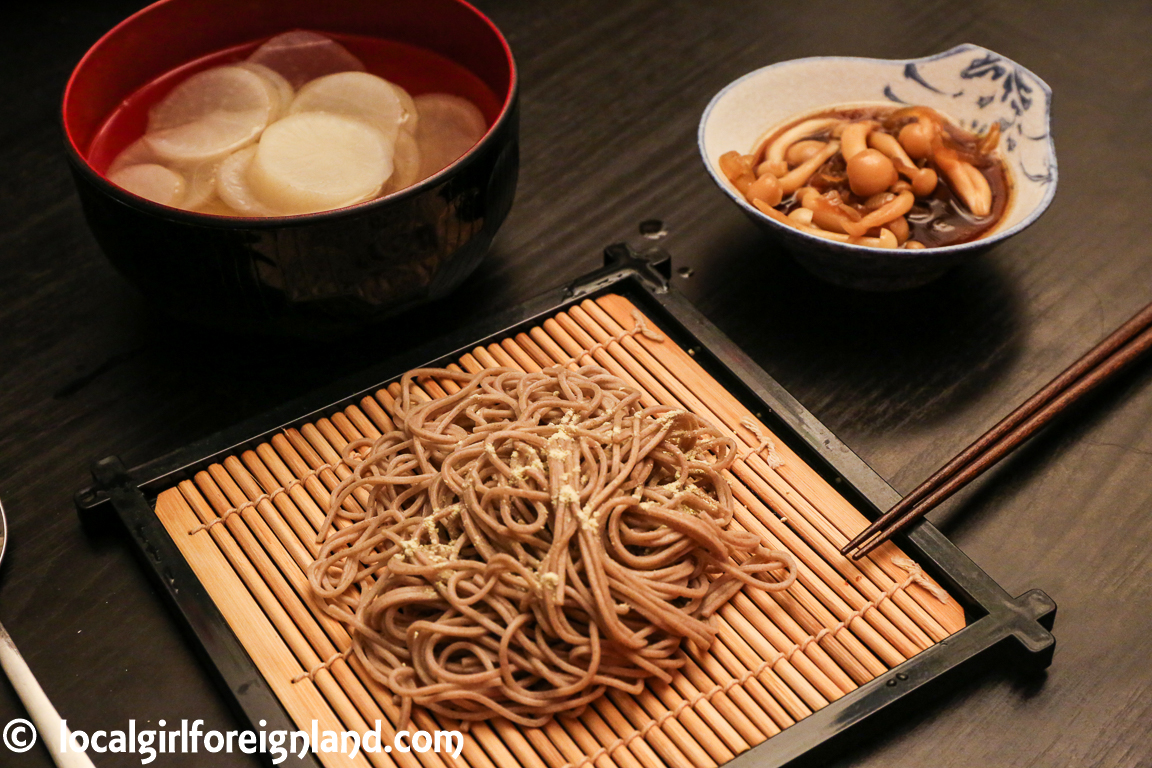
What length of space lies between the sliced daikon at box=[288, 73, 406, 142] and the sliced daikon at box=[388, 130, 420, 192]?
0.09ft

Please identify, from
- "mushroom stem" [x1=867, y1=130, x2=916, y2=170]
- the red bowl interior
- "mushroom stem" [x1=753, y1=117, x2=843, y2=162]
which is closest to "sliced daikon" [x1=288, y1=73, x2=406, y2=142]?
the red bowl interior

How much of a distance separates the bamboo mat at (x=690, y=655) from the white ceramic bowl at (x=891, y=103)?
0.30m

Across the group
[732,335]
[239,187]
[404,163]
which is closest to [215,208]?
[239,187]

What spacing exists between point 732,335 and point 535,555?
1.98 feet

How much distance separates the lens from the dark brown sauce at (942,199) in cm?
157

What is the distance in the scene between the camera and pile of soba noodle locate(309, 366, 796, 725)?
1.12 m

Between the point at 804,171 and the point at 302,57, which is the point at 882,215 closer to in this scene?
the point at 804,171

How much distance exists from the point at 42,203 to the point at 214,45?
50 cm

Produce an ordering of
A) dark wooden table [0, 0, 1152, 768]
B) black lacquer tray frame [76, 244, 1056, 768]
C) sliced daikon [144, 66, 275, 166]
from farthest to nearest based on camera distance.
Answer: sliced daikon [144, 66, 275, 166] < dark wooden table [0, 0, 1152, 768] < black lacquer tray frame [76, 244, 1056, 768]

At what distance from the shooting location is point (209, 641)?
3.81 feet

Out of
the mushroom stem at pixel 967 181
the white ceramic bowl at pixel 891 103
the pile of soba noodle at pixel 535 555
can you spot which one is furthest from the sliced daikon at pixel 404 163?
the mushroom stem at pixel 967 181

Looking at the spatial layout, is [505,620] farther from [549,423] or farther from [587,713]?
[549,423]

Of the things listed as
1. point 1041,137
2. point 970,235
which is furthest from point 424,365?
point 1041,137

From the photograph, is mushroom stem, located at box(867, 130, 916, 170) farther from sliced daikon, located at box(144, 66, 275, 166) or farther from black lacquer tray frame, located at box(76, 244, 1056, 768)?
sliced daikon, located at box(144, 66, 275, 166)
